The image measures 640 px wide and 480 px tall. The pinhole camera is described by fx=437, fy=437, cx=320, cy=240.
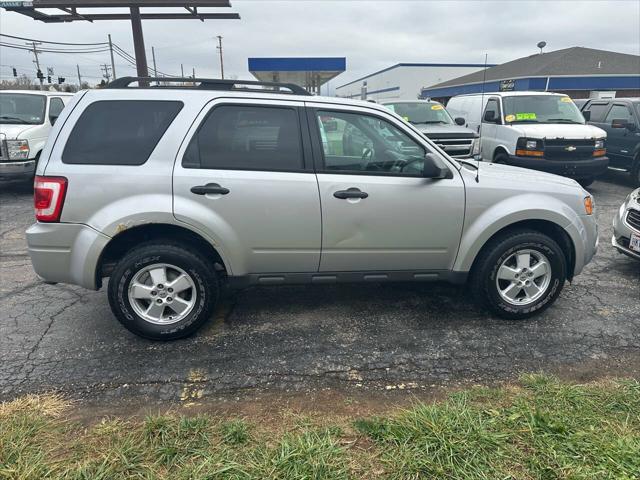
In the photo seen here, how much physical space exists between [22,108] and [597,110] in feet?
44.6

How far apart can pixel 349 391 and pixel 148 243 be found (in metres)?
1.86

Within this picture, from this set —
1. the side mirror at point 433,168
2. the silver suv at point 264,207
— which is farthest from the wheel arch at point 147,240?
the side mirror at point 433,168

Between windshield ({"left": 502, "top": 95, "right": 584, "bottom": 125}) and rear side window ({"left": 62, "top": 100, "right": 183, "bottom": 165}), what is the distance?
8.09 metres

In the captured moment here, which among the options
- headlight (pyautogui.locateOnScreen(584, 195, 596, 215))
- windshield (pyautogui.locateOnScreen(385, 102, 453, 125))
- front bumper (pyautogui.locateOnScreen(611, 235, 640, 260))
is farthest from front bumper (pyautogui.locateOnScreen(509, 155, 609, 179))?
headlight (pyautogui.locateOnScreen(584, 195, 596, 215))

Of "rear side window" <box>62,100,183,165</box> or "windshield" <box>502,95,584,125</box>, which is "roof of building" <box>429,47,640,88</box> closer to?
"windshield" <box>502,95,584,125</box>

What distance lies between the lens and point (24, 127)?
28.9 ft

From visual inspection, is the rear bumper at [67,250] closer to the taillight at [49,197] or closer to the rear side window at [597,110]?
the taillight at [49,197]

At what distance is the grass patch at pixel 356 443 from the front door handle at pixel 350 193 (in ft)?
5.19

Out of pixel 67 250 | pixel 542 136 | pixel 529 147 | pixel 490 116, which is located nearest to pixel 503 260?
pixel 67 250

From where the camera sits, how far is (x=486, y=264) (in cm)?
365

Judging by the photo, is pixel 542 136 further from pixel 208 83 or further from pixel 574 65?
pixel 574 65

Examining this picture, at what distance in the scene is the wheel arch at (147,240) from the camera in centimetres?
334

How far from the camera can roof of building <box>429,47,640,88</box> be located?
111ft

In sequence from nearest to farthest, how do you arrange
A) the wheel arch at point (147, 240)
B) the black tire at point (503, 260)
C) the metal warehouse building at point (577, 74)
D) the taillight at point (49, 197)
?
1. the taillight at point (49, 197)
2. the wheel arch at point (147, 240)
3. the black tire at point (503, 260)
4. the metal warehouse building at point (577, 74)
